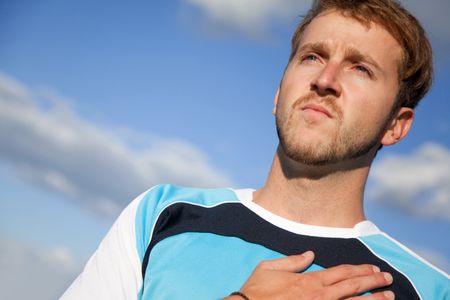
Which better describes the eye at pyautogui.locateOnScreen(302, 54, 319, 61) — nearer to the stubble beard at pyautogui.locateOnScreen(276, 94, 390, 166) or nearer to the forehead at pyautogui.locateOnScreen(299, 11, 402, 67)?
the forehead at pyautogui.locateOnScreen(299, 11, 402, 67)

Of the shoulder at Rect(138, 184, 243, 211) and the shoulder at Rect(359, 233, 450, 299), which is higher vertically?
Answer: the shoulder at Rect(138, 184, 243, 211)

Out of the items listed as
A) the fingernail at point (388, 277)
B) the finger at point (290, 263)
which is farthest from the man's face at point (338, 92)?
the fingernail at point (388, 277)

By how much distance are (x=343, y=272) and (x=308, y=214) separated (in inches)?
18.9

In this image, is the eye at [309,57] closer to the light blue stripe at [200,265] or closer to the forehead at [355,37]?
the forehead at [355,37]

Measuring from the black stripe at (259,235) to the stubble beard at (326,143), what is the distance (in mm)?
430

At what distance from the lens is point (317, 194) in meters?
2.83

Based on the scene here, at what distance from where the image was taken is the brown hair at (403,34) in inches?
119

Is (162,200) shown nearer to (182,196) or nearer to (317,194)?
(182,196)

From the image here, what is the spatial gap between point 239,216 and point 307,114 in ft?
2.30

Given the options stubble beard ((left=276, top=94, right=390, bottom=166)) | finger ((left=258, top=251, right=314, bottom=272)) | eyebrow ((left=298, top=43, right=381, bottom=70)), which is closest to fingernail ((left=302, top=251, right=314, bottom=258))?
finger ((left=258, top=251, right=314, bottom=272))

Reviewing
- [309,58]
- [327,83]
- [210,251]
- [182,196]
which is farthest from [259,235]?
[309,58]

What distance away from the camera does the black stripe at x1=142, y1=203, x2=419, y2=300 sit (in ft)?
8.38

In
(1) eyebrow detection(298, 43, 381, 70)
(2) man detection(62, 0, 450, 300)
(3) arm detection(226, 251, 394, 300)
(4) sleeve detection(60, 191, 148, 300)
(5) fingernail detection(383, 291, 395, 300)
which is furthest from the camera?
(1) eyebrow detection(298, 43, 381, 70)

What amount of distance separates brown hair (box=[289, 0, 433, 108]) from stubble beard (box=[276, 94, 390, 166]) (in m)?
0.51
